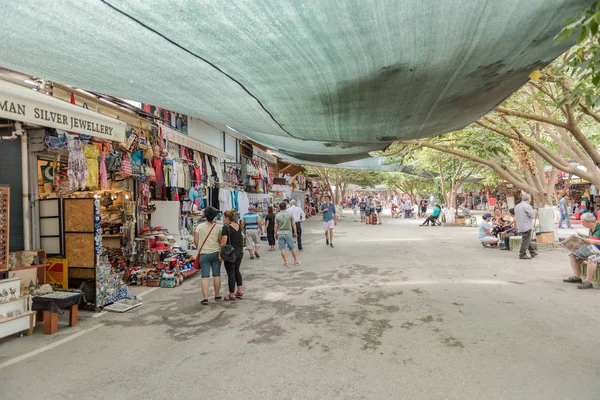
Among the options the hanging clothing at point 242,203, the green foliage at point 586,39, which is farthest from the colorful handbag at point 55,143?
the hanging clothing at point 242,203

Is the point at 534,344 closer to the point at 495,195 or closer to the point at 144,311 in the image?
the point at 144,311

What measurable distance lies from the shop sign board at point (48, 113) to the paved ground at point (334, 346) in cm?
279

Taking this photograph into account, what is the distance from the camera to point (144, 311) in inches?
225

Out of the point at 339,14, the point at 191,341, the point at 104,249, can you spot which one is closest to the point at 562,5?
the point at 339,14

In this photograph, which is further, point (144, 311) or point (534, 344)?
point (144, 311)

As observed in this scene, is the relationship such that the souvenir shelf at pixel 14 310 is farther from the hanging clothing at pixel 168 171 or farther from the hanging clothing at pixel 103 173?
the hanging clothing at pixel 168 171

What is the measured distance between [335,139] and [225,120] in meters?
1.90

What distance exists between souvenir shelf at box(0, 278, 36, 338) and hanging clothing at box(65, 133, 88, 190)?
196 centimetres

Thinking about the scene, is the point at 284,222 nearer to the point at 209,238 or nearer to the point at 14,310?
the point at 209,238

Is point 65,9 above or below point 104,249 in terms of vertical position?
above

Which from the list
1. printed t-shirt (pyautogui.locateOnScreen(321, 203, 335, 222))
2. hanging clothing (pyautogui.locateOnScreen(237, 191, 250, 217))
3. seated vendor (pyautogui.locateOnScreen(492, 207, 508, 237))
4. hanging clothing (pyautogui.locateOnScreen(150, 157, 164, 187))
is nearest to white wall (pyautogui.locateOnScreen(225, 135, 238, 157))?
hanging clothing (pyautogui.locateOnScreen(237, 191, 250, 217))

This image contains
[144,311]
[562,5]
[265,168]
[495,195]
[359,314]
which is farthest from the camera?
[495,195]

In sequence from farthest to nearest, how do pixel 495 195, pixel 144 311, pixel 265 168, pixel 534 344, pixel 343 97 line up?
pixel 495 195 < pixel 265 168 < pixel 144 311 < pixel 534 344 < pixel 343 97

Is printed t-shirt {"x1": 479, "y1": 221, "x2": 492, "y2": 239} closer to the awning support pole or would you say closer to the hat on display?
the hat on display
